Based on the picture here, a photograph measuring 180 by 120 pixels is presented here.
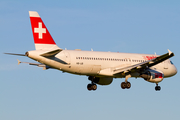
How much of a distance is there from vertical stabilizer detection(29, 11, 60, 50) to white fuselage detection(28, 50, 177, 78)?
59.2 inches

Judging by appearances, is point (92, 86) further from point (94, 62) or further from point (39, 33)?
point (39, 33)

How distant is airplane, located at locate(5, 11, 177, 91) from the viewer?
46.2m

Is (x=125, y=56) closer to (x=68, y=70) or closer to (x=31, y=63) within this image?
(x=68, y=70)

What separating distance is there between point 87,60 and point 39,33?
7.25m

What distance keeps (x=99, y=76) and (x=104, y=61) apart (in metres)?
2.51

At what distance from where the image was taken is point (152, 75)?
52.1m

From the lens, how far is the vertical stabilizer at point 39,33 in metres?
46.5

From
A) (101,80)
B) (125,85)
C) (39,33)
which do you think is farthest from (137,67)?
(39,33)

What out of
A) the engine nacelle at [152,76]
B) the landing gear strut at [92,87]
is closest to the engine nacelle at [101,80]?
the landing gear strut at [92,87]

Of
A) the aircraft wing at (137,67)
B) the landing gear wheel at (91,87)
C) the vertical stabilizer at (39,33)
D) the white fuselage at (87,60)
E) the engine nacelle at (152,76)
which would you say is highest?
the vertical stabilizer at (39,33)

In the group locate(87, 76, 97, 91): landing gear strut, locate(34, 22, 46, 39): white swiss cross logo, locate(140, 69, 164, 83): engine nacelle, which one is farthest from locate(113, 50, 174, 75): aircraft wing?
locate(34, 22, 46, 39): white swiss cross logo

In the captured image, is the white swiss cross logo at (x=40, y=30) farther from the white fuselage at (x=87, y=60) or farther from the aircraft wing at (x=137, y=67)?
the aircraft wing at (x=137, y=67)

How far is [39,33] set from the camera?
4678cm

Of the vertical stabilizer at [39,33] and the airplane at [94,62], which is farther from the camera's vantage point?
the vertical stabilizer at [39,33]
